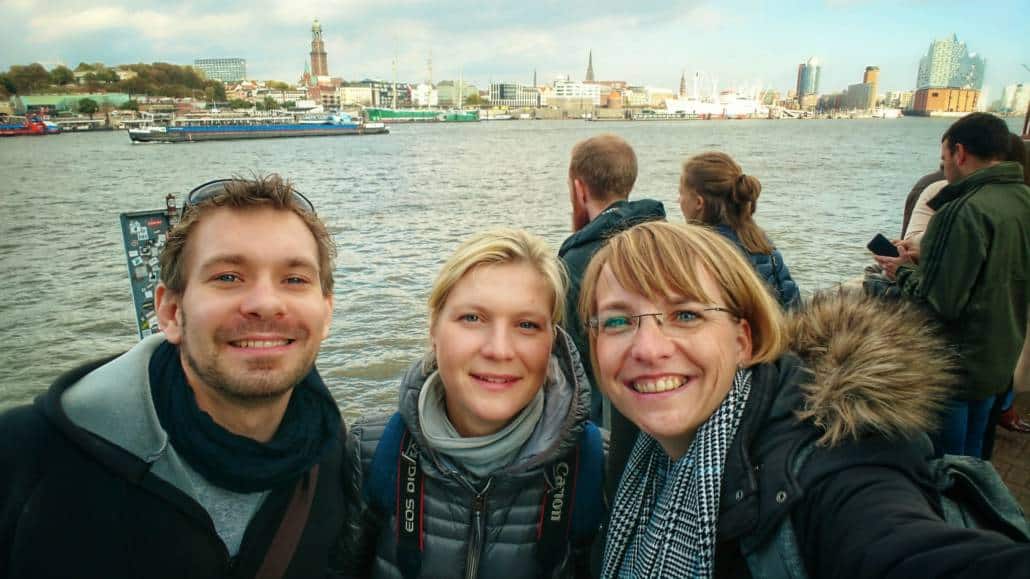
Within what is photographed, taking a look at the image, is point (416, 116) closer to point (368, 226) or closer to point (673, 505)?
point (368, 226)

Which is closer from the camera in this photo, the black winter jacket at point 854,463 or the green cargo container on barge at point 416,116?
the black winter jacket at point 854,463

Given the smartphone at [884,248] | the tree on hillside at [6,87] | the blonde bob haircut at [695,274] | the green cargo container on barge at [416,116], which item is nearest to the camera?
the blonde bob haircut at [695,274]

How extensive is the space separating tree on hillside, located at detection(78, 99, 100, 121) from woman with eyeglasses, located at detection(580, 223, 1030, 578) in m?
133

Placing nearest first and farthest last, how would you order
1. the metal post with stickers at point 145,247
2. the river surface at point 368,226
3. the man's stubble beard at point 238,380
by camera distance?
the man's stubble beard at point 238,380 < the metal post with stickers at point 145,247 < the river surface at point 368,226

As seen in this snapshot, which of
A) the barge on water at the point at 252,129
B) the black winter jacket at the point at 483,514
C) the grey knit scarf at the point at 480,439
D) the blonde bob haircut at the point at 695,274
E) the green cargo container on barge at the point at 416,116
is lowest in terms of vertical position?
the black winter jacket at the point at 483,514

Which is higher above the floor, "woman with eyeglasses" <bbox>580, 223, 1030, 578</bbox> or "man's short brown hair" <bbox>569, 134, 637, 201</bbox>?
"man's short brown hair" <bbox>569, 134, 637, 201</bbox>

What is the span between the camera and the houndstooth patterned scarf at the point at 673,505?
162 cm

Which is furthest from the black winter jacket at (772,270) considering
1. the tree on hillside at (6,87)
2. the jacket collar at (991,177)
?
the tree on hillside at (6,87)

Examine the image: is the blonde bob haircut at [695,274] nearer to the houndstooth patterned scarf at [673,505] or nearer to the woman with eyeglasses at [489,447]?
the houndstooth patterned scarf at [673,505]

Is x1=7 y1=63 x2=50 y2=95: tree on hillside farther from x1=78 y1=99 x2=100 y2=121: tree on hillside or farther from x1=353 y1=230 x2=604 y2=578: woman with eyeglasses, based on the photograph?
x1=353 y1=230 x2=604 y2=578: woman with eyeglasses

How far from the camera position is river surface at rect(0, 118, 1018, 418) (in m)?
9.88

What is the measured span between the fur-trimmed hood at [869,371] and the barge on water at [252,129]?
85610 mm

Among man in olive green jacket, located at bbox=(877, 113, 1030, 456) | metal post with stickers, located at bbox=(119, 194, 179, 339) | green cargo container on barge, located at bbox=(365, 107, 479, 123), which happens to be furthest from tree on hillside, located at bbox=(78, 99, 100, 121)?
man in olive green jacket, located at bbox=(877, 113, 1030, 456)

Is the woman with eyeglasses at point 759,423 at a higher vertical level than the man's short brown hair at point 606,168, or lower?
lower
